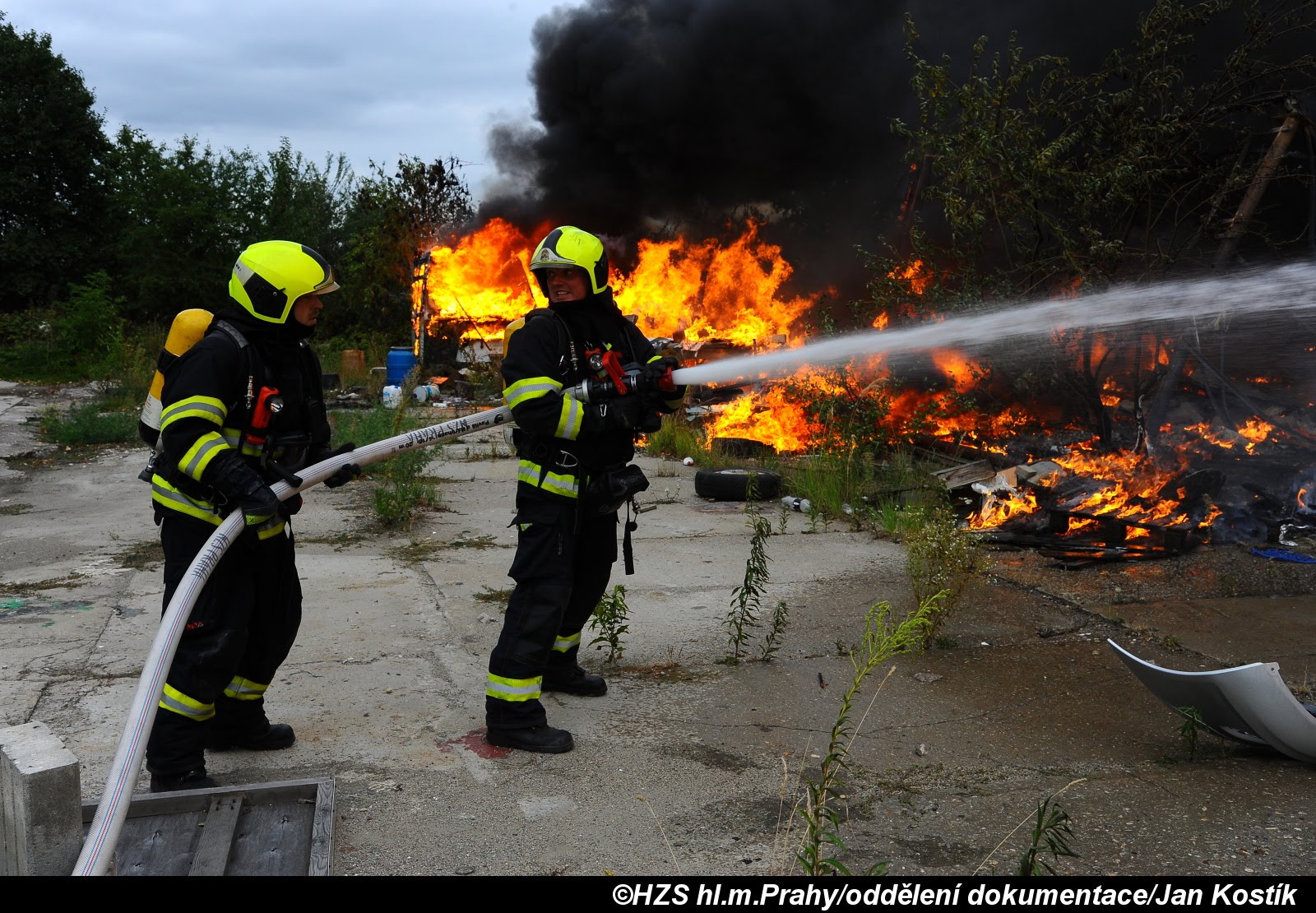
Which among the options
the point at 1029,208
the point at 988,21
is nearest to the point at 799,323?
the point at 988,21

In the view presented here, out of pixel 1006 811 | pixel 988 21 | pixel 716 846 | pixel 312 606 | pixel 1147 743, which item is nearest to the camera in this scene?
pixel 716 846

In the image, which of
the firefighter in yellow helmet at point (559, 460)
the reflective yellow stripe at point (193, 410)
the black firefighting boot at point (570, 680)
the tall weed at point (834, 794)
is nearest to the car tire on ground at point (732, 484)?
the tall weed at point (834, 794)

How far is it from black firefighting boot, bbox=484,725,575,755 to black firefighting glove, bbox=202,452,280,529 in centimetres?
111

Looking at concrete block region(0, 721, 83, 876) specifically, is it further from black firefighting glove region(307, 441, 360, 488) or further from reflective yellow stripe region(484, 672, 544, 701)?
reflective yellow stripe region(484, 672, 544, 701)

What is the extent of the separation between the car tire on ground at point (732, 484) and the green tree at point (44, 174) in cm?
2529

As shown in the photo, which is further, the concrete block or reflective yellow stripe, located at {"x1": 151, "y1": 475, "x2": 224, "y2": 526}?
reflective yellow stripe, located at {"x1": 151, "y1": 475, "x2": 224, "y2": 526}

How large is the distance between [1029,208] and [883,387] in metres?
1.99

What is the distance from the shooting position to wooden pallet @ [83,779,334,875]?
2709mm

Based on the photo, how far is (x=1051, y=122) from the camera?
339 inches

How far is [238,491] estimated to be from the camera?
312 cm

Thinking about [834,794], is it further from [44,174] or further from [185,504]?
[44,174]

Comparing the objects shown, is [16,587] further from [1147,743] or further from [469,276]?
[469,276]

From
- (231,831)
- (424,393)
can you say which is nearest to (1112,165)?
(231,831)

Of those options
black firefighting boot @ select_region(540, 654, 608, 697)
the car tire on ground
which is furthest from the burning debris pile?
black firefighting boot @ select_region(540, 654, 608, 697)
